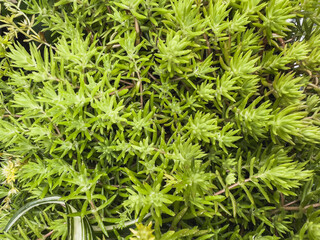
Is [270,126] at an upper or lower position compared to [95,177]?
upper

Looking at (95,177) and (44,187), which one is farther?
(44,187)

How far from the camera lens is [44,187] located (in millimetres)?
949

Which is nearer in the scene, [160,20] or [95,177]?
[95,177]

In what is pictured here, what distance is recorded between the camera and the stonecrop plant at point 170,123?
84cm

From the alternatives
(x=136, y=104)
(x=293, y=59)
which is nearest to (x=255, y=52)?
(x=293, y=59)

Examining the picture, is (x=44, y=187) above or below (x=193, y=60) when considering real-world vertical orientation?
below

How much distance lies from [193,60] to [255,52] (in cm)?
26

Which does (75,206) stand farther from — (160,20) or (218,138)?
(160,20)

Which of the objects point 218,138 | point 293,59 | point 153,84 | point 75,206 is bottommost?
point 75,206

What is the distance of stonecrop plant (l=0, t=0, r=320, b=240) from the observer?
0.84m

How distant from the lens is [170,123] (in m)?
0.90

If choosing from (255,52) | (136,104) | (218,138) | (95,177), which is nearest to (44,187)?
(95,177)

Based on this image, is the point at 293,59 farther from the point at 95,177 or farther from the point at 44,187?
the point at 44,187

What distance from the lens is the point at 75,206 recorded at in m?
0.94
